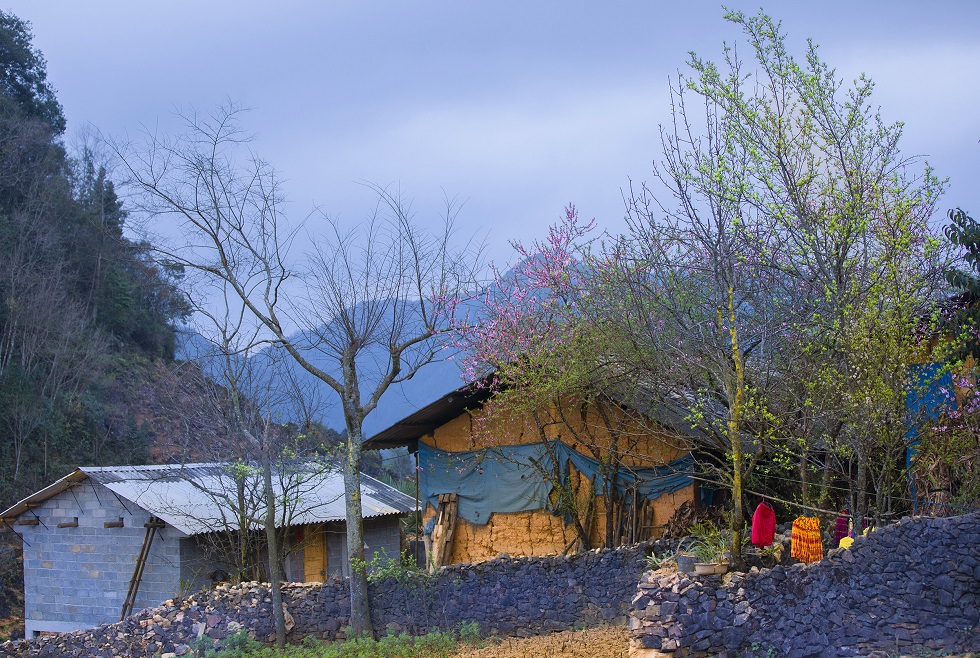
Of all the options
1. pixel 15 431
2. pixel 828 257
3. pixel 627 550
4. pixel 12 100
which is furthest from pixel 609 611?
pixel 12 100

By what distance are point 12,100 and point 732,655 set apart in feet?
129

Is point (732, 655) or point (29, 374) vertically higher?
point (29, 374)

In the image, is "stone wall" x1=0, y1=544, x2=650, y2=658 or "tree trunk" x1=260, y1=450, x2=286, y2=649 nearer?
Result: "stone wall" x1=0, y1=544, x2=650, y2=658

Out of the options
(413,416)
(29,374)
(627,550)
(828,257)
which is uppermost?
(29,374)

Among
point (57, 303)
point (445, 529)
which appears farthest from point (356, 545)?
point (57, 303)

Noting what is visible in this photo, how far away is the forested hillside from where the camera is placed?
30812mm

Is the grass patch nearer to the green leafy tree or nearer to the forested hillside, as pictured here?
the forested hillside

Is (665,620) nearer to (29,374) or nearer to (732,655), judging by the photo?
(732,655)

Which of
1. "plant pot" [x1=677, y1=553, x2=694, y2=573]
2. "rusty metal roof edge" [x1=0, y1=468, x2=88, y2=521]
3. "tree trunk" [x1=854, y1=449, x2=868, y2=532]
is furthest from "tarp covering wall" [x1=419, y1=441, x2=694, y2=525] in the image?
"rusty metal roof edge" [x1=0, y1=468, x2=88, y2=521]

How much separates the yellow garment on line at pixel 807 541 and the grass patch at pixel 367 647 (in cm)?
491

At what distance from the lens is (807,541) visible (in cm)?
1040

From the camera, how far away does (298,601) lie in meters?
14.3

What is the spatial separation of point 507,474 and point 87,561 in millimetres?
10589

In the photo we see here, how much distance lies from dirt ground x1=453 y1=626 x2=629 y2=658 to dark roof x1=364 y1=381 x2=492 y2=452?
426cm
